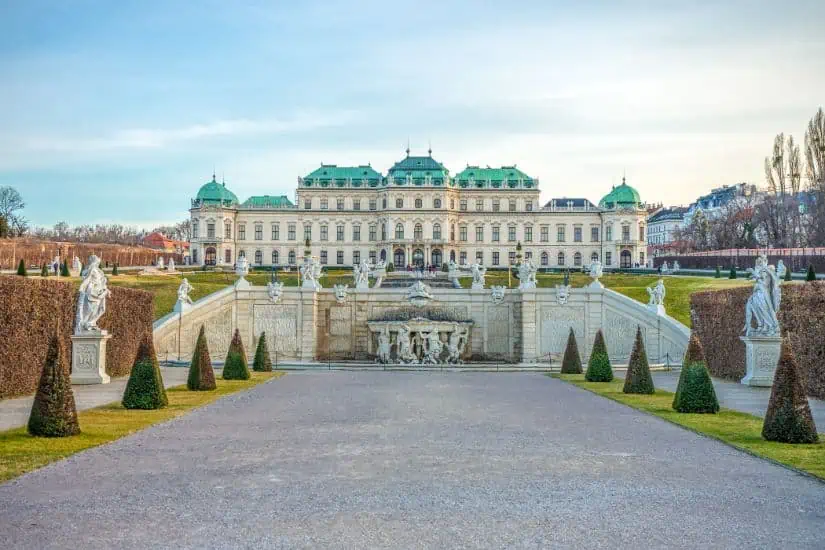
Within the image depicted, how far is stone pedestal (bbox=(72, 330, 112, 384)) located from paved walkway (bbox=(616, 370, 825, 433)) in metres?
12.5

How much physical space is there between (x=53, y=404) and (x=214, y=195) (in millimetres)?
83200

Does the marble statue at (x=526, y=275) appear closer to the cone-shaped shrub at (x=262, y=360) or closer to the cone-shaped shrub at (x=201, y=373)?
the cone-shaped shrub at (x=262, y=360)

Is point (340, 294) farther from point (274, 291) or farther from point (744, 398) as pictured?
point (744, 398)

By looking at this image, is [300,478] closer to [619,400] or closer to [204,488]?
[204,488]

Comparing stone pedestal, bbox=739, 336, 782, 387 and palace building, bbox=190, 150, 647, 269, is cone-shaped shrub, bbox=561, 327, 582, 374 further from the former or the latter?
palace building, bbox=190, 150, 647, 269

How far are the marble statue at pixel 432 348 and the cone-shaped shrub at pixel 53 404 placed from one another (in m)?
18.5

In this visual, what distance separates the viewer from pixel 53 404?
10750 mm

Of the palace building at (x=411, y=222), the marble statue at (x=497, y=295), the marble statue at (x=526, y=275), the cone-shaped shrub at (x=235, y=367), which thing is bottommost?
the cone-shaped shrub at (x=235, y=367)

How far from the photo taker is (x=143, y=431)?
11.6 m

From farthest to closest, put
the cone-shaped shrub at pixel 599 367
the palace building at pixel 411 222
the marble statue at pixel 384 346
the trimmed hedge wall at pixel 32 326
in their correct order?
the palace building at pixel 411 222 < the marble statue at pixel 384 346 < the cone-shaped shrub at pixel 599 367 < the trimmed hedge wall at pixel 32 326

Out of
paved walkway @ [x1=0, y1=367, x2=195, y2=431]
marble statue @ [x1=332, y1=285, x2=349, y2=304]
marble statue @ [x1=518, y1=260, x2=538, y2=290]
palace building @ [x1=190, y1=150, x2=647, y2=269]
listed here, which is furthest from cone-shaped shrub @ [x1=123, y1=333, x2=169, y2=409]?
palace building @ [x1=190, y1=150, x2=647, y2=269]

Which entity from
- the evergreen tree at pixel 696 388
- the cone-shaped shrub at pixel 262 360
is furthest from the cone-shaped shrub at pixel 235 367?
the evergreen tree at pixel 696 388

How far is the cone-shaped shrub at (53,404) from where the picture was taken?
10.7 m

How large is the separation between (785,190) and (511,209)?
36817 millimetres
